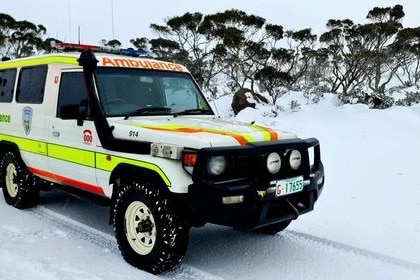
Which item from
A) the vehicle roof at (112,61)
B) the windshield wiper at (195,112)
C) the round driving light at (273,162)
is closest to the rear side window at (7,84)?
the vehicle roof at (112,61)

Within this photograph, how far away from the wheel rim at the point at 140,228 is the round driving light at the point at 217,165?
72cm

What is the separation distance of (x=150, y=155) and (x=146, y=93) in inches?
45.1

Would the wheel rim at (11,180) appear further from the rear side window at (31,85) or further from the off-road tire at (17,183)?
the rear side window at (31,85)

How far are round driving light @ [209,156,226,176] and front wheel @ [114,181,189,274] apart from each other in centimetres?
48

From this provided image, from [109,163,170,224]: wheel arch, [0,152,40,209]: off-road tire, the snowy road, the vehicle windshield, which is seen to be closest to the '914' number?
[109,163,170,224]: wheel arch

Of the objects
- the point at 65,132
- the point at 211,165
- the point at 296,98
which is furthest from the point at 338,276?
the point at 296,98

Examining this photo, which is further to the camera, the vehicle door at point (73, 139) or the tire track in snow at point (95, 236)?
the vehicle door at point (73, 139)

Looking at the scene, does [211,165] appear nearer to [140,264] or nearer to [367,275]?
[140,264]

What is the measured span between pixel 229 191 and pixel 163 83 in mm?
1964

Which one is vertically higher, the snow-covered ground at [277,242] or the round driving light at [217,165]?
the round driving light at [217,165]

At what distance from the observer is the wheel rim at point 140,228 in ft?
13.3

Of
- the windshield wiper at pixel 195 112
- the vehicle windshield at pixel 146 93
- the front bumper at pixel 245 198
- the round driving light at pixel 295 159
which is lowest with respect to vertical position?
the front bumper at pixel 245 198

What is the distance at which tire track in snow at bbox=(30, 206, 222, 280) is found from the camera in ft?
13.2

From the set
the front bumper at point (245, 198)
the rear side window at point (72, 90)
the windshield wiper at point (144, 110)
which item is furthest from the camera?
the rear side window at point (72, 90)
